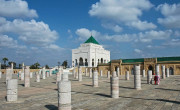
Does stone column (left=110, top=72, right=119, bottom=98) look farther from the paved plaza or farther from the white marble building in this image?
the white marble building

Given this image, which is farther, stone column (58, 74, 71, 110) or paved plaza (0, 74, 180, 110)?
paved plaza (0, 74, 180, 110)

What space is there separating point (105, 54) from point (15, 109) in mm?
57129

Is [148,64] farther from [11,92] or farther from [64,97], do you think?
[64,97]

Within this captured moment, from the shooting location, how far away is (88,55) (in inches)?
2157

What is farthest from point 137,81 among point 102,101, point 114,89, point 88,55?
point 88,55

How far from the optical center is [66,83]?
5984mm

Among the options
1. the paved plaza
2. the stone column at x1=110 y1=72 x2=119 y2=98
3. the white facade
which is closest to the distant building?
the white facade

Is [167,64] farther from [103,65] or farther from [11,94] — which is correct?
[11,94]

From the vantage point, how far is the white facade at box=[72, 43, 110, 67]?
2157 inches

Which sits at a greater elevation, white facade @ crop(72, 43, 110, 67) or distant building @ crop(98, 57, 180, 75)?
white facade @ crop(72, 43, 110, 67)

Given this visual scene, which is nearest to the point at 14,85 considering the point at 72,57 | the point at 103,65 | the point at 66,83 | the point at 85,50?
the point at 66,83

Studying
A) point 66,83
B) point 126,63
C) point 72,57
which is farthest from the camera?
point 72,57

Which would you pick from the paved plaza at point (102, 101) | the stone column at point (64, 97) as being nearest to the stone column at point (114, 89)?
the paved plaza at point (102, 101)

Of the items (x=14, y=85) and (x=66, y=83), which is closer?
(x=66, y=83)
